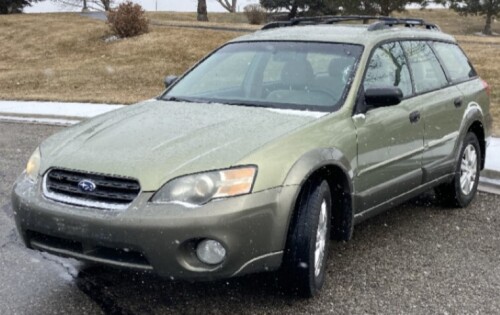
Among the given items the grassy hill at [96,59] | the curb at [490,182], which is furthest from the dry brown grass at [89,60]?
the curb at [490,182]

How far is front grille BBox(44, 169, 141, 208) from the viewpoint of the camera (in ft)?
11.6

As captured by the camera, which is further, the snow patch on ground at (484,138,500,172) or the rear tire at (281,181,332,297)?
the snow patch on ground at (484,138,500,172)

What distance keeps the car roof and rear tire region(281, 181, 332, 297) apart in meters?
1.45

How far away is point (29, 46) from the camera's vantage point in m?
27.7

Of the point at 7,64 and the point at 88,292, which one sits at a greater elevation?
the point at 88,292

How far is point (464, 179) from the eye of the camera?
20.4 ft

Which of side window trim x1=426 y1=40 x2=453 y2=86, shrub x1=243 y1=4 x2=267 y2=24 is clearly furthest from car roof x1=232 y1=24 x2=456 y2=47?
shrub x1=243 y1=4 x2=267 y2=24

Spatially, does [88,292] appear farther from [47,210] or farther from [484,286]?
[484,286]

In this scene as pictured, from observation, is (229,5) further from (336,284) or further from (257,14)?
(336,284)

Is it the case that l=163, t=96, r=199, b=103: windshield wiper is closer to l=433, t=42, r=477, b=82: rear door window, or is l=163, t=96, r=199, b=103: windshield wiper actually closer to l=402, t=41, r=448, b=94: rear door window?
l=402, t=41, r=448, b=94: rear door window

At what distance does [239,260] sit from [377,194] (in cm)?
153

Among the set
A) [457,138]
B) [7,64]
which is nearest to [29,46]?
[7,64]

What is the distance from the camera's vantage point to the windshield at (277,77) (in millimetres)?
4652

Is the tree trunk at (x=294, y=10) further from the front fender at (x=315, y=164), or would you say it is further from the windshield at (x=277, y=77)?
the front fender at (x=315, y=164)
